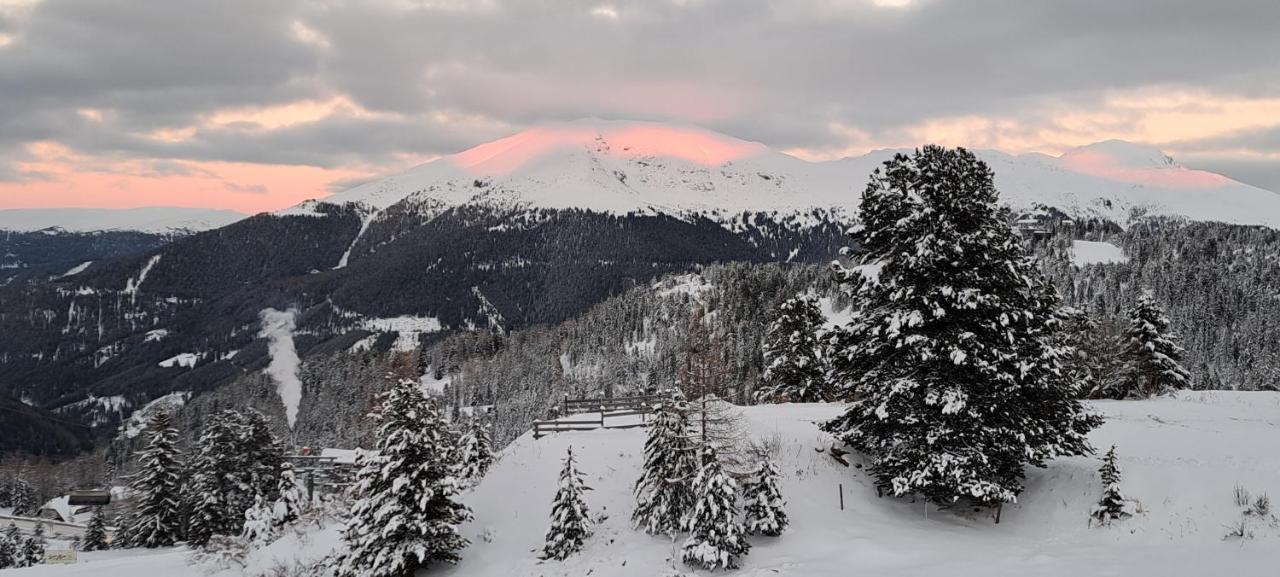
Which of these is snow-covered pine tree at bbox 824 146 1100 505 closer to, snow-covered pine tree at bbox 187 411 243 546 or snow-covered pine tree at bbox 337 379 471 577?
snow-covered pine tree at bbox 337 379 471 577

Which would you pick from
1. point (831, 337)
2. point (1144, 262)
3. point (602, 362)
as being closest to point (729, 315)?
point (602, 362)

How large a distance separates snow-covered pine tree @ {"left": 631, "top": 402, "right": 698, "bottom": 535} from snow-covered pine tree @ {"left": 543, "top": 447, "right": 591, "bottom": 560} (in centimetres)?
193

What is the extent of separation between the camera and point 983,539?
65.5 ft

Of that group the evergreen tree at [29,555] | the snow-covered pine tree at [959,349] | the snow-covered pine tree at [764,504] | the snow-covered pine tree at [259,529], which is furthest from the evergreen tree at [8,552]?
the snow-covered pine tree at [959,349]

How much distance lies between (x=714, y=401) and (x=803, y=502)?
4.29m

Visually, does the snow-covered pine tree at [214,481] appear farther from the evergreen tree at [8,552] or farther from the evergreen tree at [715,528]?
the evergreen tree at [715,528]

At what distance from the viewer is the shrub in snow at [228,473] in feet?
163

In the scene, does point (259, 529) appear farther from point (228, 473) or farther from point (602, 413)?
point (228, 473)

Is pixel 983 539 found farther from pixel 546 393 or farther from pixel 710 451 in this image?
pixel 546 393

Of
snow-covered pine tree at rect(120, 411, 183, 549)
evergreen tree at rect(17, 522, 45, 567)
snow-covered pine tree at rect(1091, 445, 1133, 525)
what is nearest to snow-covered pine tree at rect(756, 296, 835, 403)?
snow-covered pine tree at rect(1091, 445, 1133, 525)

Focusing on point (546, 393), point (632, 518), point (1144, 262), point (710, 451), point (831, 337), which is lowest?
point (546, 393)

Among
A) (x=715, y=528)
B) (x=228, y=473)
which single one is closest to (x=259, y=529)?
(x=715, y=528)

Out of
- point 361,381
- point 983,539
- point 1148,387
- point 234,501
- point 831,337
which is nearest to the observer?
point 983,539

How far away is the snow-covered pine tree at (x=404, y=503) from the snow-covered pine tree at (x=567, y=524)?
3281mm
